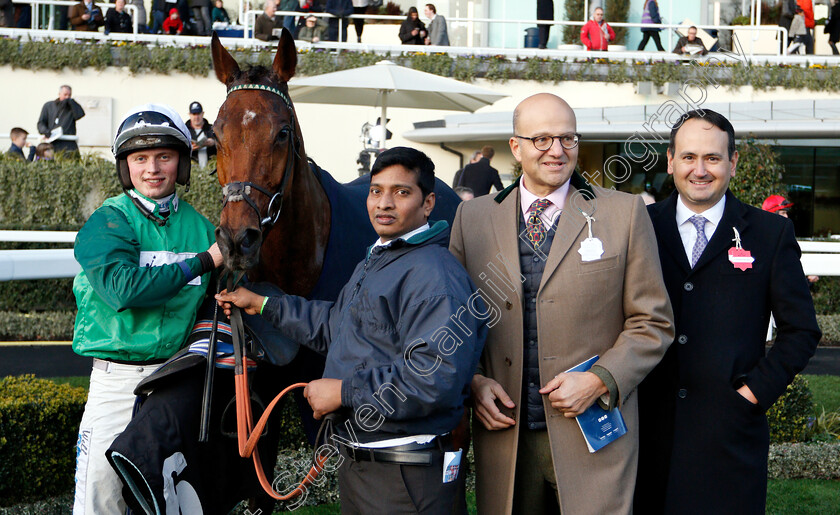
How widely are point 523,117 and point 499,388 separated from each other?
0.81 meters

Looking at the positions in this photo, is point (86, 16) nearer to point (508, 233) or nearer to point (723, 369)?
point (508, 233)

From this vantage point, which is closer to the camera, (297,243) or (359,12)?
(297,243)

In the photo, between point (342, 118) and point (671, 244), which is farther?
point (342, 118)

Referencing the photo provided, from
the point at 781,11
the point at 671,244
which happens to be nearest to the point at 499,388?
the point at 671,244

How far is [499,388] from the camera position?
8.45 feet

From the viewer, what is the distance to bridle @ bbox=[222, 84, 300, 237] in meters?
2.74

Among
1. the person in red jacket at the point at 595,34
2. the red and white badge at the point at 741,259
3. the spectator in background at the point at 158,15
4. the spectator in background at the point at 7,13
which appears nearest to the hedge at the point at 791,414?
the red and white badge at the point at 741,259

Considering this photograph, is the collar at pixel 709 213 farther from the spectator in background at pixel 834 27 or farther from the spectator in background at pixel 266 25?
the spectator in background at pixel 834 27

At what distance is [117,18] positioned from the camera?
16234mm

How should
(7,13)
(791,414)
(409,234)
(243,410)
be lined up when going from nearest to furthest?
(409,234) → (243,410) → (791,414) → (7,13)

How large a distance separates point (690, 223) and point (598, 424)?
76cm

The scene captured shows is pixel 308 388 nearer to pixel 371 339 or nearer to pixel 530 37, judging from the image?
pixel 371 339

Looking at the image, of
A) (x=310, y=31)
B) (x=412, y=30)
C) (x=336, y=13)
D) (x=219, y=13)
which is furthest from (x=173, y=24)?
(x=412, y=30)

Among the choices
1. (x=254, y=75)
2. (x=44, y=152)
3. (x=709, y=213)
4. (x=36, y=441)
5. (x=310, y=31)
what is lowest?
(x=36, y=441)
